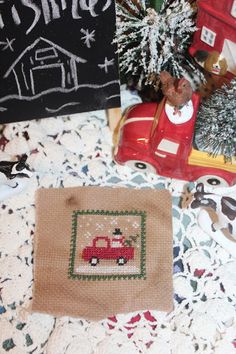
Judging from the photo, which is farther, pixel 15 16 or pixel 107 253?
pixel 107 253

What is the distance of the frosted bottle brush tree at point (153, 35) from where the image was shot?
87 cm

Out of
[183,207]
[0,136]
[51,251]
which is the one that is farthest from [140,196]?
[0,136]

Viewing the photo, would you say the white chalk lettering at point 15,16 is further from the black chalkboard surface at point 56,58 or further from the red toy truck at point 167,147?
the red toy truck at point 167,147

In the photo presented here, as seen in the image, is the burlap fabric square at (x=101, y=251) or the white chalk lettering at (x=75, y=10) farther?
the burlap fabric square at (x=101, y=251)

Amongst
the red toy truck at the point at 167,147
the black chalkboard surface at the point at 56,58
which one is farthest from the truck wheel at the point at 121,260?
the black chalkboard surface at the point at 56,58

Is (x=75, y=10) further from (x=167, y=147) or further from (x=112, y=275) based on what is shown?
(x=112, y=275)

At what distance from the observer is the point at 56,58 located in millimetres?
890

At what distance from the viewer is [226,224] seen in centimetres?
91

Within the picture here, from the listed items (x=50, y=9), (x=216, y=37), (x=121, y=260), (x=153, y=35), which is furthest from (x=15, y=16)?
(x=121, y=260)

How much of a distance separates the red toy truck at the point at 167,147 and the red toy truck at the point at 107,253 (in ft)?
0.51

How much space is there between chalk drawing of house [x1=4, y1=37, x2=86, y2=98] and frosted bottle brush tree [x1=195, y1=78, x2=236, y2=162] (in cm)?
22

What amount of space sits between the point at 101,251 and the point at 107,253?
0.01 m

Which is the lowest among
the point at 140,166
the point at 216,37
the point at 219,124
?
the point at 140,166

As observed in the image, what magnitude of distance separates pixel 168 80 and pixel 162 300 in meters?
0.36
